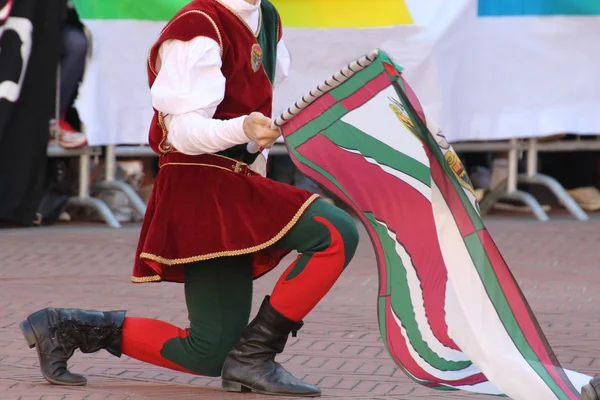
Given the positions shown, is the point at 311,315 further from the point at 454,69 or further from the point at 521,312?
the point at 454,69

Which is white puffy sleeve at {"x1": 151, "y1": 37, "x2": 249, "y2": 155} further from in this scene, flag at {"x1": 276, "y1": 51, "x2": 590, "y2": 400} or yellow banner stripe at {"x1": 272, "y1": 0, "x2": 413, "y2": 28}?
yellow banner stripe at {"x1": 272, "y1": 0, "x2": 413, "y2": 28}

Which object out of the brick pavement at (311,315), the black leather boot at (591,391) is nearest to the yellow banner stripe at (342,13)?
the brick pavement at (311,315)

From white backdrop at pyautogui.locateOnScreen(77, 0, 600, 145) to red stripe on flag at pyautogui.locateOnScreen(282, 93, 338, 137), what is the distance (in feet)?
Result: 15.6

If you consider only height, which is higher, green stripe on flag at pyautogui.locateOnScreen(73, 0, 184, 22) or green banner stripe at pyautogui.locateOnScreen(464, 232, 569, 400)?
green stripe on flag at pyautogui.locateOnScreen(73, 0, 184, 22)

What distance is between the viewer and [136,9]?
28.3ft

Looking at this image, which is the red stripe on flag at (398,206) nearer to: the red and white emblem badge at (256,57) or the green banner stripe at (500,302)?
the green banner stripe at (500,302)

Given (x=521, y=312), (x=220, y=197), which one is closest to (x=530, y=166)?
(x=220, y=197)

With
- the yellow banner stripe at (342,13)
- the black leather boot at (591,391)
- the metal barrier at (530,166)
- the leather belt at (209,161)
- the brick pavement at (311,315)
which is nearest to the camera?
the black leather boot at (591,391)

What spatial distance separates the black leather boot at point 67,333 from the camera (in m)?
4.32

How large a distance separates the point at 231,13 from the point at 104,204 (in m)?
5.13

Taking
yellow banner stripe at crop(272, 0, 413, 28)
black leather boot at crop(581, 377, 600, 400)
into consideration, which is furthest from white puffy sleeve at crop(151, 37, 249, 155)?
yellow banner stripe at crop(272, 0, 413, 28)

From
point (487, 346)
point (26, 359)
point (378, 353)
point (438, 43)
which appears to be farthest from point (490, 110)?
point (487, 346)

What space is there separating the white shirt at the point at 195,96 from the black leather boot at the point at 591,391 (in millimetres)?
1262

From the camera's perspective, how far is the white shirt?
3.89 m
